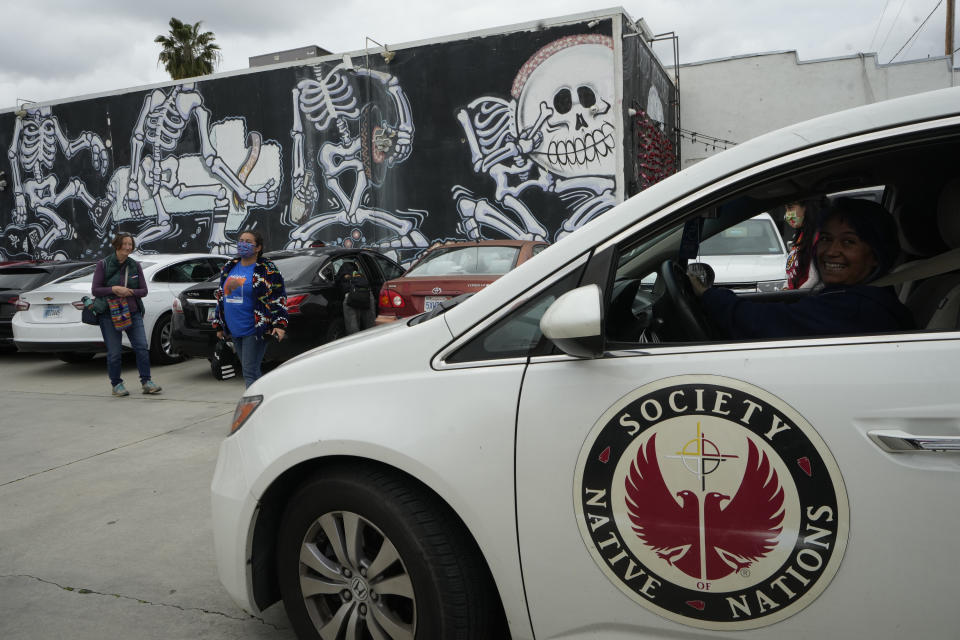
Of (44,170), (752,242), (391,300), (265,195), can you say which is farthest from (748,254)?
(44,170)

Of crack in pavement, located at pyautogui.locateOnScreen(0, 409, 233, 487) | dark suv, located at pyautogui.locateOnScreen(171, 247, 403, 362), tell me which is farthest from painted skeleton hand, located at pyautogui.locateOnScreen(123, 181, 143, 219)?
crack in pavement, located at pyautogui.locateOnScreen(0, 409, 233, 487)

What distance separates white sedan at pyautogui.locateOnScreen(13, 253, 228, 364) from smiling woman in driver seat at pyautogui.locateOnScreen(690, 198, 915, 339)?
25.7 feet

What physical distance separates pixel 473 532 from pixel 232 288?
4241mm

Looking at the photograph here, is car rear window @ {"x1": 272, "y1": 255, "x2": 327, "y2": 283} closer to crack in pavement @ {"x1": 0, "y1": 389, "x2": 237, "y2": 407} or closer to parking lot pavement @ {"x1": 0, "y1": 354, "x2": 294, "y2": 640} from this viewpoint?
parking lot pavement @ {"x1": 0, "y1": 354, "x2": 294, "y2": 640}

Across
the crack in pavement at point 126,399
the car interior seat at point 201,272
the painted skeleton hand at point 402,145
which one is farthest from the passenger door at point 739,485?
the painted skeleton hand at point 402,145

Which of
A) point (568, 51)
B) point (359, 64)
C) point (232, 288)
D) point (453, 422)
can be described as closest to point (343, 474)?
point (453, 422)

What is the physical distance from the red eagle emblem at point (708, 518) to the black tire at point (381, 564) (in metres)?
0.54

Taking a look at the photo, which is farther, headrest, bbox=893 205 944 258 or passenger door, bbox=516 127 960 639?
headrest, bbox=893 205 944 258

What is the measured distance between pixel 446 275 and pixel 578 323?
5489 millimetres

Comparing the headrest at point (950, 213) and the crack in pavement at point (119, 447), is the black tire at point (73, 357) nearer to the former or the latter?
the crack in pavement at point (119, 447)

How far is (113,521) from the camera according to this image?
12.8 ft

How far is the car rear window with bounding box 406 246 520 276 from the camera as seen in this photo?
7352 millimetres

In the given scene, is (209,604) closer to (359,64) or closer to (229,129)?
(359,64)

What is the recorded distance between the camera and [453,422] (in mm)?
1912
